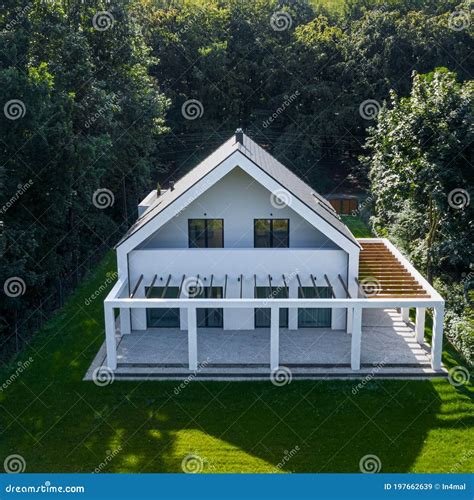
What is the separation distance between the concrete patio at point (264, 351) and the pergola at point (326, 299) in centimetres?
63

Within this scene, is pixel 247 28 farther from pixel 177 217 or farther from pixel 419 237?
pixel 177 217

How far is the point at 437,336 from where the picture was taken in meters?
21.4

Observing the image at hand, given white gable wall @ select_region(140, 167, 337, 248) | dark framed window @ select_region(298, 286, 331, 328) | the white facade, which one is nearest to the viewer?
the white facade

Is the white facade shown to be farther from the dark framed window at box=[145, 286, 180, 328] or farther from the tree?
the tree

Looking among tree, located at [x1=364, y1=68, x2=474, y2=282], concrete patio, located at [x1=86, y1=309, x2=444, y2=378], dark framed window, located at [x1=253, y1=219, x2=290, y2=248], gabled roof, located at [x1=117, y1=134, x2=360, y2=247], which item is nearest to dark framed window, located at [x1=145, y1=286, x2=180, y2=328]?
concrete patio, located at [x1=86, y1=309, x2=444, y2=378]

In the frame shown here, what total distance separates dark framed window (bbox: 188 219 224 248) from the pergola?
1.39 metres

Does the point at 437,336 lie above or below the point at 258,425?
above

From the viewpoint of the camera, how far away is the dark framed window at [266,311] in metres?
24.9

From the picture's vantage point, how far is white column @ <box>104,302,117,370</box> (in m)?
21.3

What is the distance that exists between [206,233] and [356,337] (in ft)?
25.0

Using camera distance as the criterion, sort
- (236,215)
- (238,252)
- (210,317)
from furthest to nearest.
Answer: (210,317) → (236,215) → (238,252)

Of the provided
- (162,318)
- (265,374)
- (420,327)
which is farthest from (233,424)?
(420,327)

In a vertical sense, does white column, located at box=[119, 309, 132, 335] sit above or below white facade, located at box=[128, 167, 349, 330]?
below

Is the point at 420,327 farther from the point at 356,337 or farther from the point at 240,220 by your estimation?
the point at 240,220
